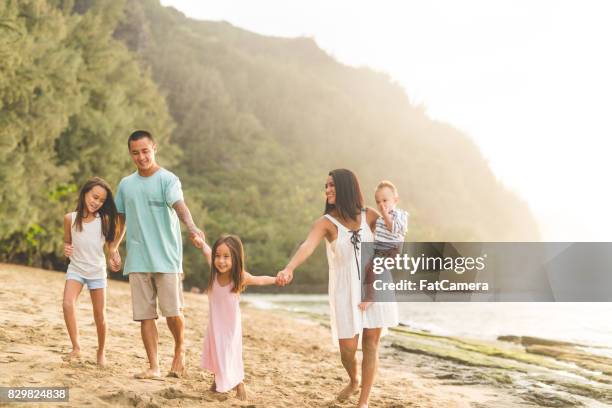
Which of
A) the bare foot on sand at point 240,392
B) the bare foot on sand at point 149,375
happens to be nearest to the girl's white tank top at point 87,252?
the bare foot on sand at point 149,375

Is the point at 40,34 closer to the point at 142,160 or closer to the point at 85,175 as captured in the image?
the point at 85,175

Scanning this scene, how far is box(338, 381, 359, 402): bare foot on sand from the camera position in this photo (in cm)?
623

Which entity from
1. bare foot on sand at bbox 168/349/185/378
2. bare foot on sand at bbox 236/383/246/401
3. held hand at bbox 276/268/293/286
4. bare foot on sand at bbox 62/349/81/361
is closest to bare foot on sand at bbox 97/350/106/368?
bare foot on sand at bbox 62/349/81/361

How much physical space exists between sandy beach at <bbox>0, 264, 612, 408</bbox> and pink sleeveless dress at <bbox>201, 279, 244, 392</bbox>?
193 mm

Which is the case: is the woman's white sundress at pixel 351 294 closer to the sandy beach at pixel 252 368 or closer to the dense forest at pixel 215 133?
the sandy beach at pixel 252 368

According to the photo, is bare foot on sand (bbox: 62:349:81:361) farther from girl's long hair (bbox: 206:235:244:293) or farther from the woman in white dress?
the woman in white dress

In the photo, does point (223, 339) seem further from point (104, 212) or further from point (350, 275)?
point (104, 212)

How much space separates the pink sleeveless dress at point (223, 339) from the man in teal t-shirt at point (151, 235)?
19.1 inches

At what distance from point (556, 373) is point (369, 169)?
90.4 meters

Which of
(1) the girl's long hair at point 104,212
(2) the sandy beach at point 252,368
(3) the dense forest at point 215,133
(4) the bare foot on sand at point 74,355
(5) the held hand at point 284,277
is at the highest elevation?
(3) the dense forest at point 215,133

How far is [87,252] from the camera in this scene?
6.16 meters

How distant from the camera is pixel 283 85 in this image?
374 ft

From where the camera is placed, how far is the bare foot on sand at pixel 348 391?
6.23 metres

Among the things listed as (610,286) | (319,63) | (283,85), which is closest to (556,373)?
(610,286)
